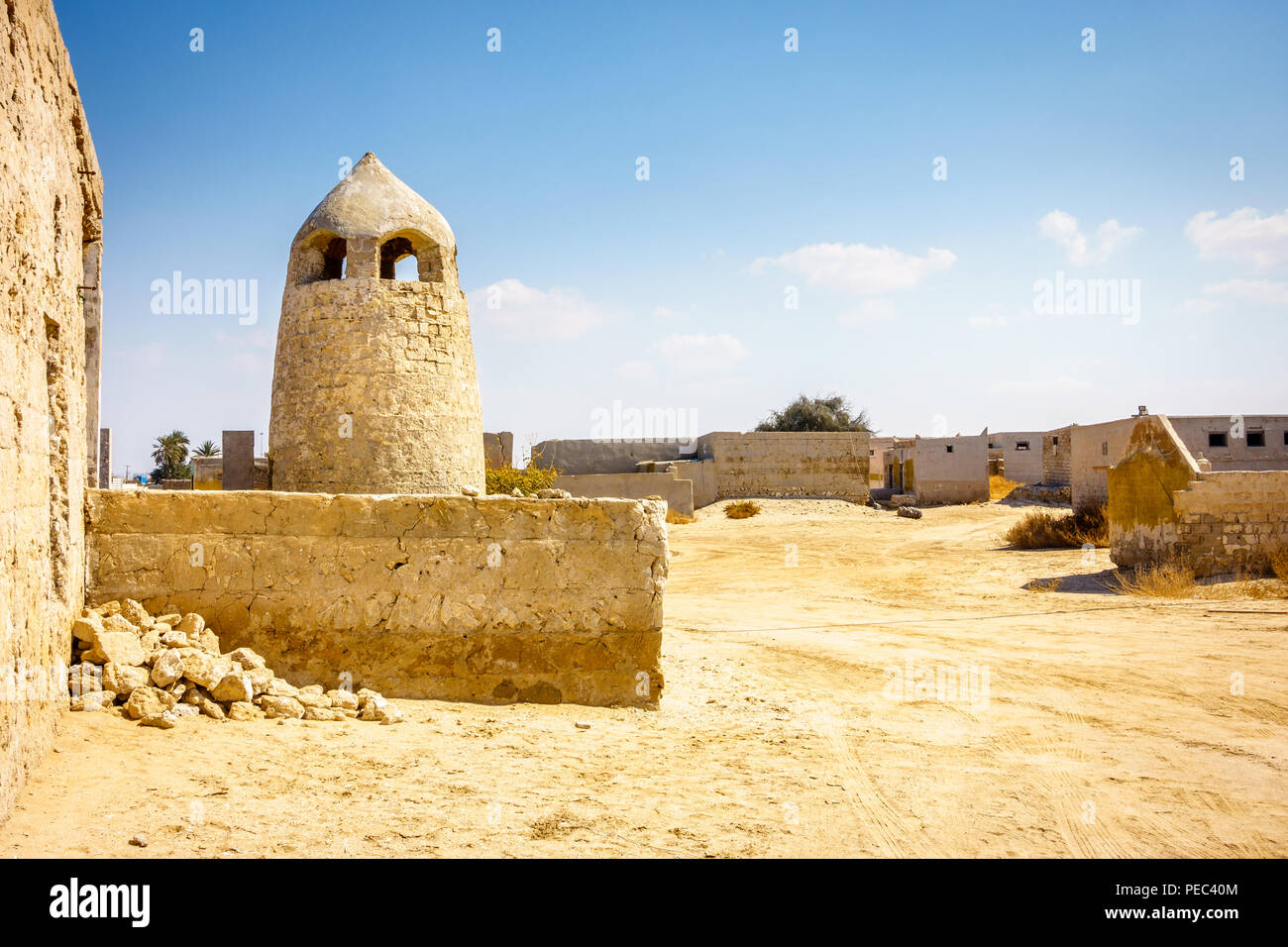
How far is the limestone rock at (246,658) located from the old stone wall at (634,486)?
14123 mm

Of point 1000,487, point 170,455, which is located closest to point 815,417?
point 1000,487

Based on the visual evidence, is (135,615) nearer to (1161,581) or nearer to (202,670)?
(202,670)

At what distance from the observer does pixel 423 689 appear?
17.2 ft

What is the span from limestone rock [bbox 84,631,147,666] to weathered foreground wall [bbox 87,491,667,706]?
45 centimetres

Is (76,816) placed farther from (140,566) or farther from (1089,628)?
(1089,628)

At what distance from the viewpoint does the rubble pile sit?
4.24 metres

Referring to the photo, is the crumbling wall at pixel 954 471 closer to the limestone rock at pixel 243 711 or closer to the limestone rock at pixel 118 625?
the limestone rock at pixel 243 711

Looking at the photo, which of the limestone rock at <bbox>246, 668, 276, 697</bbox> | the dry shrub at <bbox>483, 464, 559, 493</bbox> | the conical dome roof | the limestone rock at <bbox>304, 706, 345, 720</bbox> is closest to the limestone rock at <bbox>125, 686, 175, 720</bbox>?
the limestone rock at <bbox>246, 668, 276, 697</bbox>

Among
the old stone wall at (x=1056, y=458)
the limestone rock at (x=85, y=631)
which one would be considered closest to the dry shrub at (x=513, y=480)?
the limestone rock at (x=85, y=631)

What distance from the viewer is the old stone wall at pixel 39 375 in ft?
10.8

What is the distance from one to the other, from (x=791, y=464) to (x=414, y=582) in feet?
71.4

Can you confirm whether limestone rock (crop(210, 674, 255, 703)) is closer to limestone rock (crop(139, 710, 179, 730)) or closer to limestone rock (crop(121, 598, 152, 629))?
limestone rock (crop(139, 710, 179, 730))
